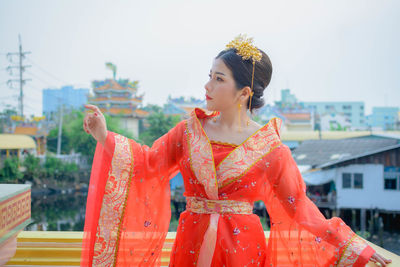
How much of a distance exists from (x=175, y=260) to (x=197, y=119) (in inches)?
18.3

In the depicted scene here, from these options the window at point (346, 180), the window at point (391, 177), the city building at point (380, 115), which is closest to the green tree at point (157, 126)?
the window at point (346, 180)

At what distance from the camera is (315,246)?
3.64 ft

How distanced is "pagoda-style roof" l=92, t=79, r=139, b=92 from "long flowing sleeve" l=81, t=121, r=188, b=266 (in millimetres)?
13234

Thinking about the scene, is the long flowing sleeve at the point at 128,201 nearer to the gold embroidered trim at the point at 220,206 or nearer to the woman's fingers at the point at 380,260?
the gold embroidered trim at the point at 220,206

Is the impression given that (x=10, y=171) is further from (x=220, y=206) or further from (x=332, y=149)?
(x=332, y=149)

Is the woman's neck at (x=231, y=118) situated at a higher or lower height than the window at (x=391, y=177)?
higher

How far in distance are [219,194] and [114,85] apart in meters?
13.5

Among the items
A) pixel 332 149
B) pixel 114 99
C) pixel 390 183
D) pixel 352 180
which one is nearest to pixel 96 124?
pixel 352 180

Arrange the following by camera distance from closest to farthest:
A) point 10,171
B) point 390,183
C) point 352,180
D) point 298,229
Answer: point 298,229
point 10,171
point 390,183
point 352,180

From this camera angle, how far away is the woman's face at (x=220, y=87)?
110 centimetres

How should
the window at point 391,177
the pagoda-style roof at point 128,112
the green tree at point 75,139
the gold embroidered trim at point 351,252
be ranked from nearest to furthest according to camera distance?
the gold embroidered trim at point 351,252 < the window at point 391,177 < the green tree at point 75,139 < the pagoda-style roof at point 128,112

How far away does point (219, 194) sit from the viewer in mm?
1071

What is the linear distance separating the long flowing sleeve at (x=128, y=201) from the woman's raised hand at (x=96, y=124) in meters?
0.03

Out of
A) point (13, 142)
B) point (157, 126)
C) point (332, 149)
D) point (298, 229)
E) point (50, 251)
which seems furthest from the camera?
point (157, 126)
